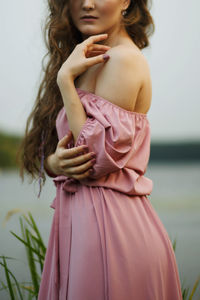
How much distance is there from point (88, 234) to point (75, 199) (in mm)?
123

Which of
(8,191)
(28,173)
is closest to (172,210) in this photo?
(8,191)

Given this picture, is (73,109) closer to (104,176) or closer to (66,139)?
(66,139)

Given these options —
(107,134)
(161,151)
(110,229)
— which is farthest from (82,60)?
(161,151)

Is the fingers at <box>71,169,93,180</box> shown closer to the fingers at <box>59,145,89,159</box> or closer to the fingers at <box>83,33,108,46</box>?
the fingers at <box>59,145,89,159</box>

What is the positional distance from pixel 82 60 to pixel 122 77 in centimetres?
13

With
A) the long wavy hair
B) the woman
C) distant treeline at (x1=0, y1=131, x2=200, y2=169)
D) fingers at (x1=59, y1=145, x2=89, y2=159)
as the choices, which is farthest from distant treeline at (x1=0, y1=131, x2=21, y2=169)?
fingers at (x1=59, y1=145, x2=89, y2=159)

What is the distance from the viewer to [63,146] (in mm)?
1296

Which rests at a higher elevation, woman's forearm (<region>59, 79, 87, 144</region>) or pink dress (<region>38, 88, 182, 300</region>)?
woman's forearm (<region>59, 79, 87, 144</region>)

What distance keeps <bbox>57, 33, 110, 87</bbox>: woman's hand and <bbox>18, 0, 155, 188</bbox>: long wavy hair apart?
0.48 ft

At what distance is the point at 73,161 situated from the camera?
1237 mm

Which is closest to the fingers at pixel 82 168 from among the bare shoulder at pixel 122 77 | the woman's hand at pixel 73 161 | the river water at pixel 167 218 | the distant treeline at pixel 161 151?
the woman's hand at pixel 73 161

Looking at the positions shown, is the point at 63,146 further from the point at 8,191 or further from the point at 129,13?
the point at 8,191

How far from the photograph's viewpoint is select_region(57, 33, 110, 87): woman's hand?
1233mm

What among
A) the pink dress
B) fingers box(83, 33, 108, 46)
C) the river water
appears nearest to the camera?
the pink dress
